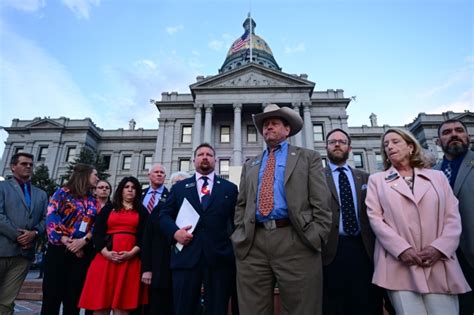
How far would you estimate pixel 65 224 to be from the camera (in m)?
4.00

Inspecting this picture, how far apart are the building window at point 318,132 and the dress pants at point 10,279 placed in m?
25.9

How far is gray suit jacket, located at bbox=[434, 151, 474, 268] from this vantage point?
9.36 feet

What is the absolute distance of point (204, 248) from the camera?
2.91 m

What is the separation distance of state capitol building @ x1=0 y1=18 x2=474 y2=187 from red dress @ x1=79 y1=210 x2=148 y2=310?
20177mm

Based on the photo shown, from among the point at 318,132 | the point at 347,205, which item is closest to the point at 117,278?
the point at 347,205

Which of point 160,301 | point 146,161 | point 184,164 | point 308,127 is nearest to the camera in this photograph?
point 160,301

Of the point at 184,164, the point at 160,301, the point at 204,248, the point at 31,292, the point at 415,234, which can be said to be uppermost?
the point at 184,164

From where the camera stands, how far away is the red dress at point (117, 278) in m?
3.31

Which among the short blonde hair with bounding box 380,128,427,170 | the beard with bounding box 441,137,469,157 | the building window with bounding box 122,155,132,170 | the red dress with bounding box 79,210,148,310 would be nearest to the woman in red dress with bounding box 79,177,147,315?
the red dress with bounding box 79,210,148,310

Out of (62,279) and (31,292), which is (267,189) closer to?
(62,279)

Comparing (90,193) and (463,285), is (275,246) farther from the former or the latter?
(90,193)

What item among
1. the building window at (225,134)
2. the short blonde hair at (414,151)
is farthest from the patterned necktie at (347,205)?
the building window at (225,134)

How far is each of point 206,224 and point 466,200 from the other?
3.09 m

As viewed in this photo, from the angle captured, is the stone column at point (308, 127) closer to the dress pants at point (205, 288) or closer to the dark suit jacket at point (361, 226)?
the dark suit jacket at point (361, 226)
